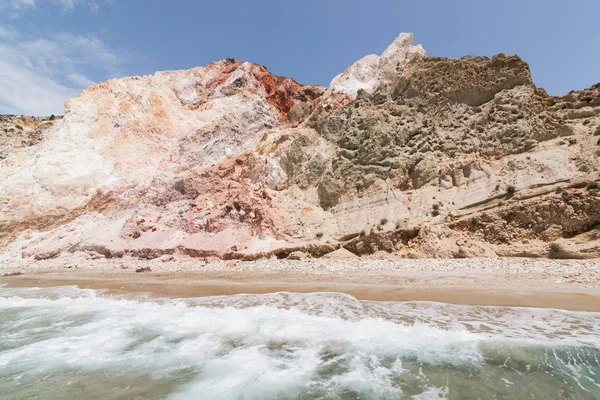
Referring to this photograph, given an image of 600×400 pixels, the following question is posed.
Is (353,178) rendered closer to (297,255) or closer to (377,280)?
(297,255)

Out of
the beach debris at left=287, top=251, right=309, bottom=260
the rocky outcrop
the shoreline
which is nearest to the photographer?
the shoreline

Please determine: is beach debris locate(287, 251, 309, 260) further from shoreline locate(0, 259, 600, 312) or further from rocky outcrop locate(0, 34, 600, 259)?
shoreline locate(0, 259, 600, 312)

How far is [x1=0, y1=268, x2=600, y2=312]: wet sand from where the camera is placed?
7199 mm

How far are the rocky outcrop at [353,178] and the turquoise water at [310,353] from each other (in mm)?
6447

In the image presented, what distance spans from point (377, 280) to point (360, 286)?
0.84 metres

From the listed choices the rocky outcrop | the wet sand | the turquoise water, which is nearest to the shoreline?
the wet sand

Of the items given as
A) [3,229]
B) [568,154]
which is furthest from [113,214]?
[568,154]

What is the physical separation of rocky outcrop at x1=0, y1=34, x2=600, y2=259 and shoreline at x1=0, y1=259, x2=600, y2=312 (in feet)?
4.38

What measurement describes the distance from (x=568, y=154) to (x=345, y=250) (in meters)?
10.0

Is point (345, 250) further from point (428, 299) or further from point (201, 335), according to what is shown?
point (201, 335)

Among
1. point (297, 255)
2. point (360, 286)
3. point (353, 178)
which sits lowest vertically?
point (360, 286)

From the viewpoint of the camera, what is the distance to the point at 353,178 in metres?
17.2

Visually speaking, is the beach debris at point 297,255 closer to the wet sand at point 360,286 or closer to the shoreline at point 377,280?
the shoreline at point 377,280

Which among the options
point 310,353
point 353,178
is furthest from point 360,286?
point 353,178
